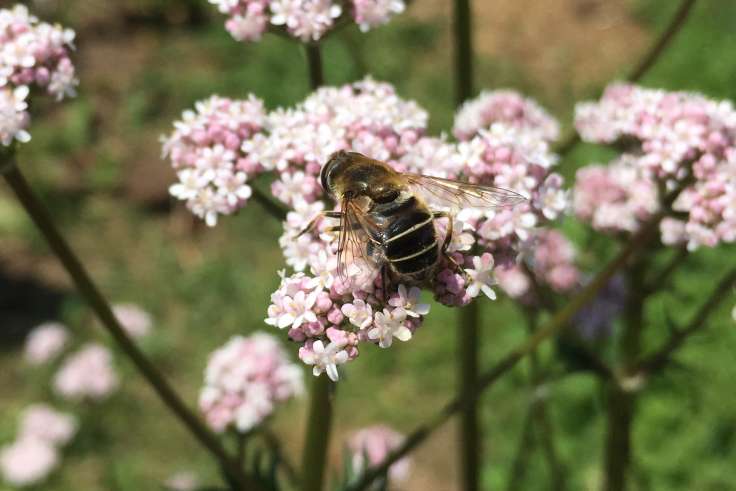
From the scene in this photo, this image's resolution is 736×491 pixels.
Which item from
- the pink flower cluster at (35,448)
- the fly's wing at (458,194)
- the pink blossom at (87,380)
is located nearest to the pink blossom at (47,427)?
the pink flower cluster at (35,448)

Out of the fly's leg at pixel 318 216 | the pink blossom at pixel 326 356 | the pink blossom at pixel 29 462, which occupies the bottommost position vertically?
the pink blossom at pixel 29 462

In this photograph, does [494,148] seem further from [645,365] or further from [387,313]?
[645,365]

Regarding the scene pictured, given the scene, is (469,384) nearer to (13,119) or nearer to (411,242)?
(411,242)

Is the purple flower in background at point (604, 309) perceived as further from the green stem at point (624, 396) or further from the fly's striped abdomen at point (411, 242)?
the fly's striped abdomen at point (411, 242)

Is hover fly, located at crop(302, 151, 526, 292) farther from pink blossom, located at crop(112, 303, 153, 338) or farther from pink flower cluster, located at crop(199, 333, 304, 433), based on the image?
pink blossom, located at crop(112, 303, 153, 338)

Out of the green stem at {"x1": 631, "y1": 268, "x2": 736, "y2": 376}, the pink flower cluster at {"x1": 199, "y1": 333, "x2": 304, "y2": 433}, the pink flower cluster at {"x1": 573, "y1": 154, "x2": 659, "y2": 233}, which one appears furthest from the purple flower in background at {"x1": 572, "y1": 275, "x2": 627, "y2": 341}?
the pink flower cluster at {"x1": 199, "y1": 333, "x2": 304, "y2": 433}
